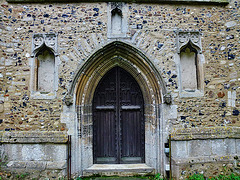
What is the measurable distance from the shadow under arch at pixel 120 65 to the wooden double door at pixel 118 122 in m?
0.24

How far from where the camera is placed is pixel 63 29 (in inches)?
168

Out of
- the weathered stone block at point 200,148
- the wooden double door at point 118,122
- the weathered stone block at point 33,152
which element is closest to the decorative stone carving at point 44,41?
the wooden double door at point 118,122

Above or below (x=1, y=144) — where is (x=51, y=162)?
below

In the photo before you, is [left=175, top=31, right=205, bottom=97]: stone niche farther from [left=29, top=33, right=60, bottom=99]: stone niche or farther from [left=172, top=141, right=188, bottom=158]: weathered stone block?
[left=29, top=33, right=60, bottom=99]: stone niche

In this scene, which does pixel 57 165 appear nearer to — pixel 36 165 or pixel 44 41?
pixel 36 165

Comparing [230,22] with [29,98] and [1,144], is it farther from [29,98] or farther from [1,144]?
[1,144]

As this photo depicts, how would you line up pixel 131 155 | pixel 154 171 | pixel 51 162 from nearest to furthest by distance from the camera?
pixel 51 162
pixel 154 171
pixel 131 155

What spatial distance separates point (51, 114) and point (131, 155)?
2385 mm

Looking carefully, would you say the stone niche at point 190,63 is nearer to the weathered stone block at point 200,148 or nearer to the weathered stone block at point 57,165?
the weathered stone block at point 200,148

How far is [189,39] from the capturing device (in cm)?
431

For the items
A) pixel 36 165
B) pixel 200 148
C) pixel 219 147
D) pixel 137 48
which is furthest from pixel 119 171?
pixel 137 48

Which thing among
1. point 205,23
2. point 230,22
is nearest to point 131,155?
point 205,23

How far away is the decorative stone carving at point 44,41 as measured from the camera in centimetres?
423

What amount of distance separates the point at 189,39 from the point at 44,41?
12.4 feet
